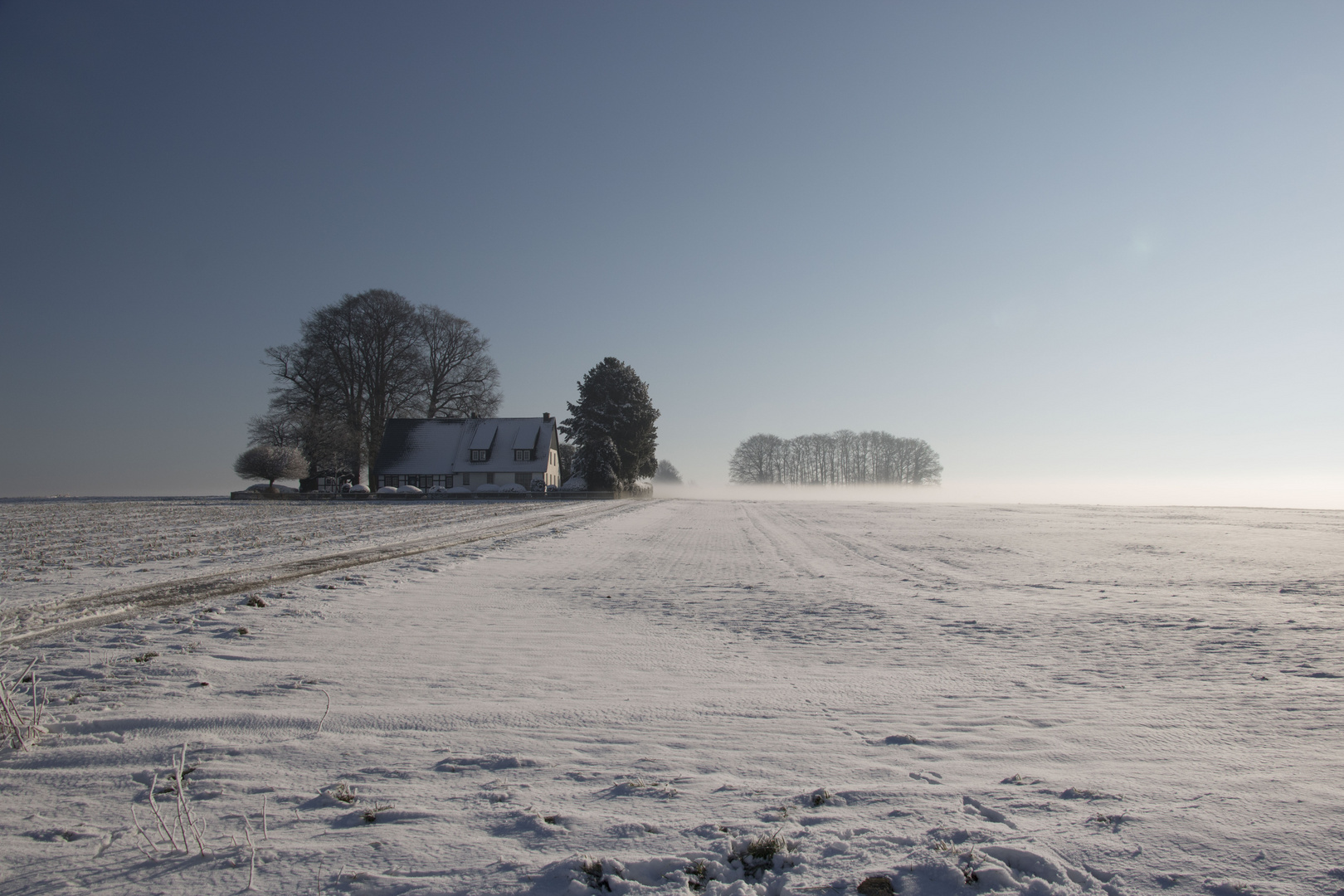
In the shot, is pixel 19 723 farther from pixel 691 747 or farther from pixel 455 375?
pixel 455 375

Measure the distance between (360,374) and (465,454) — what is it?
1048cm

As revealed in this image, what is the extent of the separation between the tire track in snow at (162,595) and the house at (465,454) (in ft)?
136

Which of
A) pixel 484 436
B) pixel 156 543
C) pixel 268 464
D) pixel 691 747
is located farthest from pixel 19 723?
pixel 484 436

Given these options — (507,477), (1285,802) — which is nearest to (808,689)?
(1285,802)

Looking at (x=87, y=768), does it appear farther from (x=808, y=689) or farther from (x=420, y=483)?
(x=420, y=483)

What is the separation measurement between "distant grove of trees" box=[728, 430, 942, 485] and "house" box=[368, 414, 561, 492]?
49.0m

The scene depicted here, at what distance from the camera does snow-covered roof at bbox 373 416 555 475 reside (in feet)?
175

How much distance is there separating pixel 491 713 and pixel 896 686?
3.04m

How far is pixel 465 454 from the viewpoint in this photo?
55.3 m

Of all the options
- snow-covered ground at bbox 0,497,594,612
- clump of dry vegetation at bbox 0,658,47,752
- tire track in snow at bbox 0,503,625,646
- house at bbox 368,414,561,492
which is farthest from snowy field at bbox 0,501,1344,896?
house at bbox 368,414,561,492

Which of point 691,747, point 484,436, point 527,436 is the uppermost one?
point 527,436

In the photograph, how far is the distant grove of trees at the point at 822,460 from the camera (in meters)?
99.7

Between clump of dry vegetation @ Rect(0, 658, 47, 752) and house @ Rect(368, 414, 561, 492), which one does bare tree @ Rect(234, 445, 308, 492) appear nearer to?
house @ Rect(368, 414, 561, 492)

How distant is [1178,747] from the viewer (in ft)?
11.9
